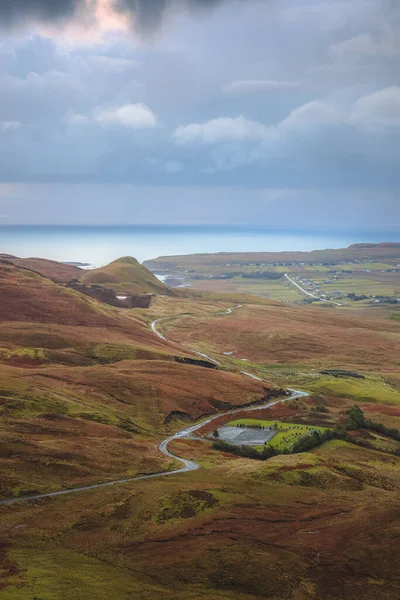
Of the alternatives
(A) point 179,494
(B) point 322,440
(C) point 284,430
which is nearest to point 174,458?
(A) point 179,494

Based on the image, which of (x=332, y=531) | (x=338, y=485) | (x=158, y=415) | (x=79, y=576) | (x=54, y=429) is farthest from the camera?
(x=158, y=415)

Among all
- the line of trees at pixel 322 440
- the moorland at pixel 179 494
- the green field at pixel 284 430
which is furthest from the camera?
the green field at pixel 284 430

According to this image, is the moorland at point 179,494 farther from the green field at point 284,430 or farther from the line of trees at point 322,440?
the line of trees at point 322,440

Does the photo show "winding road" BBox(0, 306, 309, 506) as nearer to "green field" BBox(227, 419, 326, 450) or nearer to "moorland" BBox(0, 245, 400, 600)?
"moorland" BBox(0, 245, 400, 600)

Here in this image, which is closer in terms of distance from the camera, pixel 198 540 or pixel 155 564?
pixel 155 564

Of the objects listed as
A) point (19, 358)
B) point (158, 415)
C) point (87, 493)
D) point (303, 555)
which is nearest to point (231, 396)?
point (158, 415)

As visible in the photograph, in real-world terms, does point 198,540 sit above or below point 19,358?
below

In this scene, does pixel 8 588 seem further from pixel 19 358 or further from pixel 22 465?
pixel 19 358

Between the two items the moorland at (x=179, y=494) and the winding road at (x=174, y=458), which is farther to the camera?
the winding road at (x=174, y=458)

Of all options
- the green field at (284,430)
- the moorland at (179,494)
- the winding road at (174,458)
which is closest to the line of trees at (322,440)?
the moorland at (179,494)
